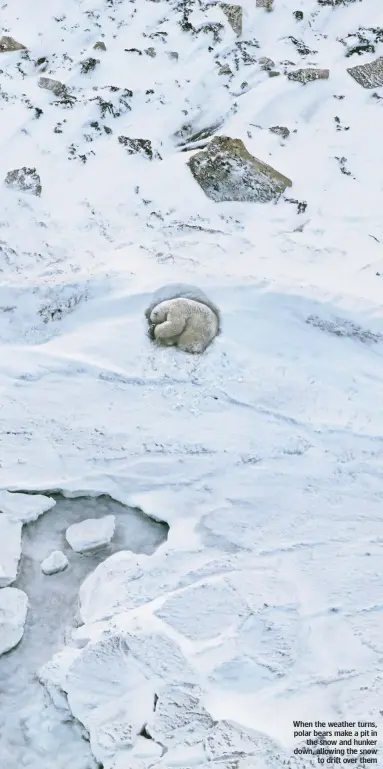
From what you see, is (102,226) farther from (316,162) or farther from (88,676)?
(88,676)

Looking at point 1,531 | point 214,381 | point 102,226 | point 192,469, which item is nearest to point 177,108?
point 102,226

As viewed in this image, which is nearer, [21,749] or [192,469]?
[21,749]

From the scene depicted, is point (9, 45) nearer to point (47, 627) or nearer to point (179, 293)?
point (179, 293)

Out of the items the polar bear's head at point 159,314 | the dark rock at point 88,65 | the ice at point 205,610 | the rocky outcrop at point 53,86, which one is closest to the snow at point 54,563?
the ice at point 205,610

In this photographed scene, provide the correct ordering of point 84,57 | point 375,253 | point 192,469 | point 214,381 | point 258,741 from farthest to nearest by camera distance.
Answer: point 84,57, point 375,253, point 214,381, point 192,469, point 258,741

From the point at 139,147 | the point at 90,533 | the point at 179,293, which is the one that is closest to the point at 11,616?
the point at 90,533
